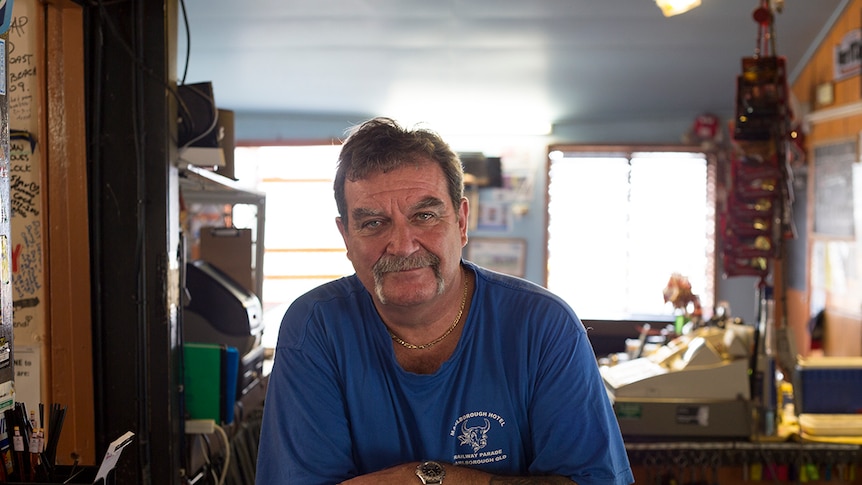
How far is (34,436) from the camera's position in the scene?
4.78 ft

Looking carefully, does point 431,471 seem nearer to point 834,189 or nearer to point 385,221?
point 385,221

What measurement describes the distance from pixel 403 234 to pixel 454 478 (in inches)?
19.8

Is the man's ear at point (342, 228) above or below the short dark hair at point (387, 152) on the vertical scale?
below

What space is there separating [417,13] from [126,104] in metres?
2.60

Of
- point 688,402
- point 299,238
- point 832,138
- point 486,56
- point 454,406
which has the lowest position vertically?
point 688,402

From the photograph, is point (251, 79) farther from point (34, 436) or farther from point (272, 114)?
point (34, 436)

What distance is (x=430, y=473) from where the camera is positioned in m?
1.54

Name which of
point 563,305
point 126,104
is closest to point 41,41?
point 126,104

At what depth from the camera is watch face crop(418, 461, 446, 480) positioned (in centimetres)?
153

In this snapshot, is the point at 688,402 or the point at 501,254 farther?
the point at 501,254

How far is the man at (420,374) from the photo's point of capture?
1.59 m

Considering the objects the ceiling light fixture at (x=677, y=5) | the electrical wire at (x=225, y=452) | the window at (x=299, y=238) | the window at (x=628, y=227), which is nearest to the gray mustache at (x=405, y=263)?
the electrical wire at (x=225, y=452)

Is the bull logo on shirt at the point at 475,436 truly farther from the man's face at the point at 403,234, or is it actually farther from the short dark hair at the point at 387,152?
the short dark hair at the point at 387,152

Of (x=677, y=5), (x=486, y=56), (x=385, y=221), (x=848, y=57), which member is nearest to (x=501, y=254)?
(x=486, y=56)
